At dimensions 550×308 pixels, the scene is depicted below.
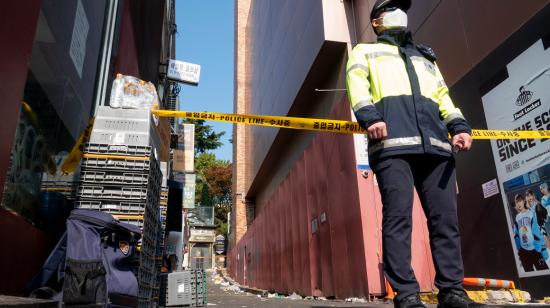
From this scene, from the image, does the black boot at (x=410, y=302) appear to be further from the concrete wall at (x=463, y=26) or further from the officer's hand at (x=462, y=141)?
the concrete wall at (x=463, y=26)

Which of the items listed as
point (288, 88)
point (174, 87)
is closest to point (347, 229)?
point (288, 88)

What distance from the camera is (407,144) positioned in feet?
8.84

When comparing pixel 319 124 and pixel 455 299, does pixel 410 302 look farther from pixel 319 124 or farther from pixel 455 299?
pixel 319 124

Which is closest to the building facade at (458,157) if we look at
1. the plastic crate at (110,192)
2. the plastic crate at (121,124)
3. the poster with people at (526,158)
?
the poster with people at (526,158)

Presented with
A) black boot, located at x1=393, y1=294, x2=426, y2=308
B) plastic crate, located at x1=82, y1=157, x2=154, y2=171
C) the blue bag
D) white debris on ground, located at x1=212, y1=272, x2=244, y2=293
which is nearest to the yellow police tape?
plastic crate, located at x1=82, y1=157, x2=154, y2=171

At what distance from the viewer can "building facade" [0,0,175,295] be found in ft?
11.3

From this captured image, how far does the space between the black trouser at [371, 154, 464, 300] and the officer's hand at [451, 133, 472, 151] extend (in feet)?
0.37

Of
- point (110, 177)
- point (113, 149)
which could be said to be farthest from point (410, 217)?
point (113, 149)

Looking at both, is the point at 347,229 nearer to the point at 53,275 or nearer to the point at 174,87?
the point at 53,275

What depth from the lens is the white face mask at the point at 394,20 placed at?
10.5 feet

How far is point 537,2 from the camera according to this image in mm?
4457

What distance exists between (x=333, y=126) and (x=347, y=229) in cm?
317

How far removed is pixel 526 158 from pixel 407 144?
270 centimetres

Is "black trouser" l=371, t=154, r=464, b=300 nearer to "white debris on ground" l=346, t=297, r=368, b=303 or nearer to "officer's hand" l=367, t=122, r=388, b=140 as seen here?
"officer's hand" l=367, t=122, r=388, b=140
